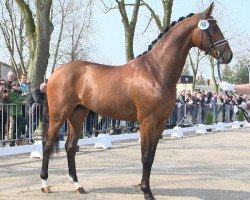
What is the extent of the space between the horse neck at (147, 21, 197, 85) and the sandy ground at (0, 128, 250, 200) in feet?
5.92

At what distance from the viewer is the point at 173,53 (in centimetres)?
706

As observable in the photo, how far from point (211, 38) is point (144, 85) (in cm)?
118

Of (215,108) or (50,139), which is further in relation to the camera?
(215,108)

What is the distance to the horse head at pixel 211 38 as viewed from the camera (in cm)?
695

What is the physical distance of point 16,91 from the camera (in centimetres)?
1353

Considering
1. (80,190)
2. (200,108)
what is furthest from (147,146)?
(200,108)

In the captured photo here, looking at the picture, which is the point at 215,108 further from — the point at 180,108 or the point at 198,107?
the point at 180,108

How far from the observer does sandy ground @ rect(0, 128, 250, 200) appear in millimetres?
7262

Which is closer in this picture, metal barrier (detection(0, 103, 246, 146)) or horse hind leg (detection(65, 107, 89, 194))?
horse hind leg (detection(65, 107, 89, 194))

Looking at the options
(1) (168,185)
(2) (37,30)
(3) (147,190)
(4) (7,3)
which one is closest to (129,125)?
(2) (37,30)

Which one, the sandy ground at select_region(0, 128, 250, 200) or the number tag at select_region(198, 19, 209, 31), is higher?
the number tag at select_region(198, 19, 209, 31)

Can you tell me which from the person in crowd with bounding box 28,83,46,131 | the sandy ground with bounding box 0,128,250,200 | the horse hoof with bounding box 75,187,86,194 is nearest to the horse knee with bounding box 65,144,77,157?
the sandy ground with bounding box 0,128,250,200

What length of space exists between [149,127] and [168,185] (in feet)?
5.23

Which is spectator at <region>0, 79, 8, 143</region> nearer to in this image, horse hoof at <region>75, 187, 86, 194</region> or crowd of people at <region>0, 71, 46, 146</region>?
crowd of people at <region>0, 71, 46, 146</region>
